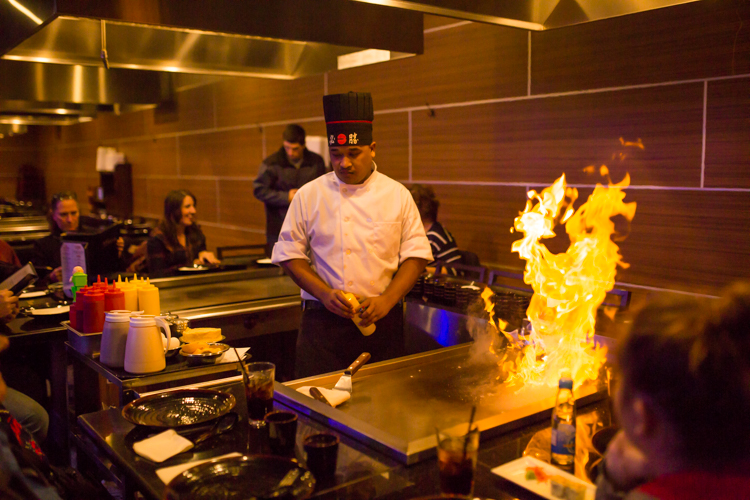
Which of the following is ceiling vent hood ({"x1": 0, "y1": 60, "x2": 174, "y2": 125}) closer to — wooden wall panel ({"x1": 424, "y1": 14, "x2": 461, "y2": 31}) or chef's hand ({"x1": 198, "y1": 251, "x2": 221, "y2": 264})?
chef's hand ({"x1": 198, "y1": 251, "x2": 221, "y2": 264})

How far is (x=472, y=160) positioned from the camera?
445cm

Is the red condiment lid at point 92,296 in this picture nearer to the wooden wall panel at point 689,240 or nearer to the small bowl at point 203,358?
the small bowl at point 203,358

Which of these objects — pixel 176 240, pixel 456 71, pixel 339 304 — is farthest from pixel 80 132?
pixel 339 304

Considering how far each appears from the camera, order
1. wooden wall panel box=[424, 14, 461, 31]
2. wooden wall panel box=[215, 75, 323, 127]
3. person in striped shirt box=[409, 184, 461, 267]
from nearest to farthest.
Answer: person in striped shirt box=[409, 184, 461, 267] < wooden wall panel box=[424, 14, 461, 31] < wooden wall panel box=[215, 75, 323, 127]

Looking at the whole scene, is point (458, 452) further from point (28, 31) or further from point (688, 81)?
point (688, 81)

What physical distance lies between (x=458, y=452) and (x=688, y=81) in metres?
2.87

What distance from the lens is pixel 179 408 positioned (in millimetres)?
1547

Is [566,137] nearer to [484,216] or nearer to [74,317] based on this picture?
[484,216]

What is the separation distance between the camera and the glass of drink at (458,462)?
1066 mm

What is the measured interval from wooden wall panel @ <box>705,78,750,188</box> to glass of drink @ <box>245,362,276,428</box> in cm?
267

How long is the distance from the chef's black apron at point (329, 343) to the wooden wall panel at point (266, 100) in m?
3.85

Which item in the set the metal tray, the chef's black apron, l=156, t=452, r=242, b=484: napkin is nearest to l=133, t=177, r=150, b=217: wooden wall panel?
the chef's black apron

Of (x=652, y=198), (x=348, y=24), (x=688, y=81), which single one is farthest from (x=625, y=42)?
(x=348, y=24)

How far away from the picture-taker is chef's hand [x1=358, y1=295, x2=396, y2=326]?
7.04ft
